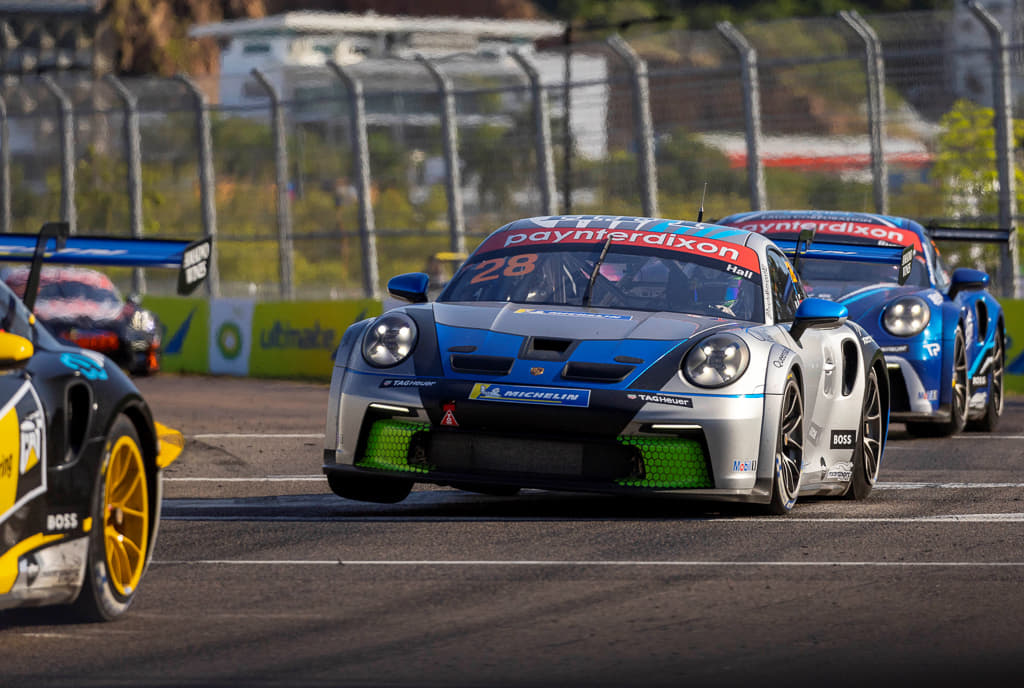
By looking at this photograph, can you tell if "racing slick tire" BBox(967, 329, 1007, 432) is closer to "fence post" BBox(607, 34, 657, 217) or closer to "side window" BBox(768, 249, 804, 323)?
"side window" BBox(768, 249, 804, 323)

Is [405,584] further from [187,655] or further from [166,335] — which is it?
[166,335]

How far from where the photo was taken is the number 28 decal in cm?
963

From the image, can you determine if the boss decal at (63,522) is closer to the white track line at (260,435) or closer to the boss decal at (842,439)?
the boss decal at (842,439)

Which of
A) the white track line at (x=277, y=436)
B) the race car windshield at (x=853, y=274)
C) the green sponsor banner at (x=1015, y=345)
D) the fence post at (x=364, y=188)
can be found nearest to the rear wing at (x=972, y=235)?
the race car windshield at (x=853, y=274)

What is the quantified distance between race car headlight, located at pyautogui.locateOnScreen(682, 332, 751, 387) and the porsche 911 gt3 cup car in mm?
4212

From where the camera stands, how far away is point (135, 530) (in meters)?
6.48

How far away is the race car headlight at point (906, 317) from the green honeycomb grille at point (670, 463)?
17.0 feet

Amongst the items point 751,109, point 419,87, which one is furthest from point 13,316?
point 419,87

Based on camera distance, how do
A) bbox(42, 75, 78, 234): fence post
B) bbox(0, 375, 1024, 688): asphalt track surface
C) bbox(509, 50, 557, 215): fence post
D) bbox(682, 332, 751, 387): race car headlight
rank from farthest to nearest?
1. bbox(42, 75, 78, 234): fence post
2. bbox(509, 50, 557, 215): fence post
3. bbox(682, 332, 751, 387): race car headlight
4. bbox(0, 375, 1024, 688): asphalt track surface

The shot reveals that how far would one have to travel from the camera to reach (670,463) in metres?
8.41

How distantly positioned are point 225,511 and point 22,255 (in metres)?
1.88

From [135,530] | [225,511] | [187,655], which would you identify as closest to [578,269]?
[225,511]

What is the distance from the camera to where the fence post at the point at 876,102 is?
66.5ft

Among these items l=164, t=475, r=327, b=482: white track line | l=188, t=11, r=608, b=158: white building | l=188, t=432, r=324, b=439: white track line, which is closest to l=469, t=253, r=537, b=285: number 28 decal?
l=164, t=475, r=327, b=482: white track line
